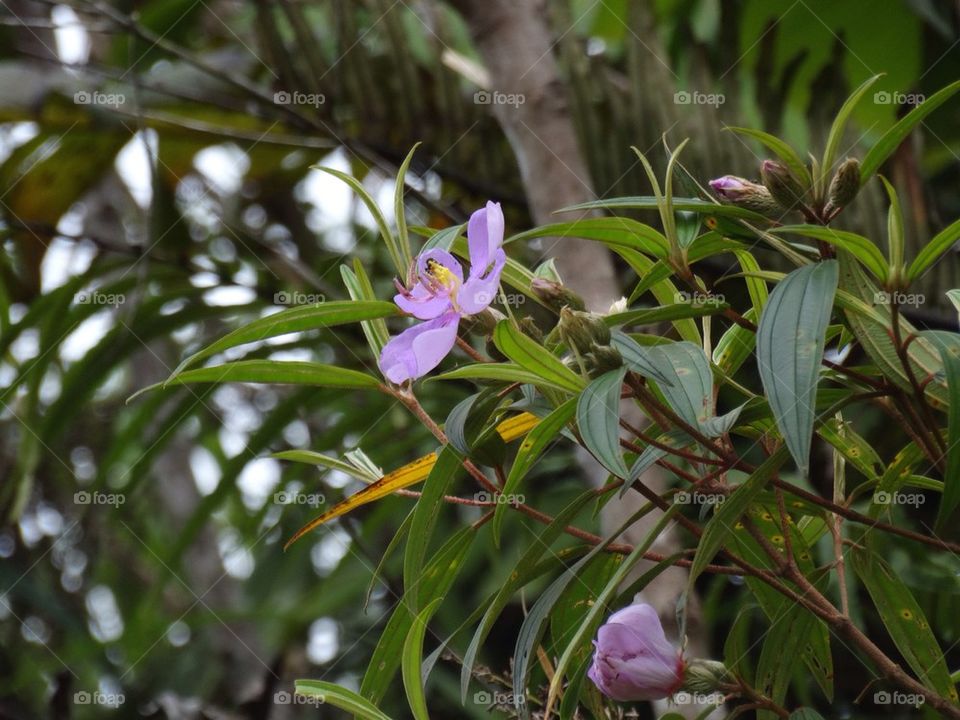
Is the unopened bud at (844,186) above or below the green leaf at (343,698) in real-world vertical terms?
above

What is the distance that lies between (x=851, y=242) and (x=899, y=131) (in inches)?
2.1

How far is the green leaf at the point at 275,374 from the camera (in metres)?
0.54

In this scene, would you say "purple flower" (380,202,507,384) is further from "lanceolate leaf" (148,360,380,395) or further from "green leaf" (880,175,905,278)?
"green leaf" (880,175,905,278)

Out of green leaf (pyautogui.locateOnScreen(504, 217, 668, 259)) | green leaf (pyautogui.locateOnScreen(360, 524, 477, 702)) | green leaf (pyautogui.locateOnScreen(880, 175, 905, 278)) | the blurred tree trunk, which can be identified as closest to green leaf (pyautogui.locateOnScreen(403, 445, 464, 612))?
green leaf (pyautogui.locateOnScreen(360, 524, 477, 702))

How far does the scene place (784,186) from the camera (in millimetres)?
510

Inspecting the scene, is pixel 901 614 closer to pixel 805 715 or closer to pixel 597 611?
pixel 805 715

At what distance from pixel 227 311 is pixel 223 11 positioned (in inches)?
49.0

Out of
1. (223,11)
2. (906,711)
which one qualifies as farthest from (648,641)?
(223,11)

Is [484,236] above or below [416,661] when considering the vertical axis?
above

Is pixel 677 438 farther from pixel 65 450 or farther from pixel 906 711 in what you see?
pixel 65 450

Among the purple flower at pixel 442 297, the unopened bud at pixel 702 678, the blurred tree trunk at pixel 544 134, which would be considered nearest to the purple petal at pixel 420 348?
the purple flower at pixel 442 297

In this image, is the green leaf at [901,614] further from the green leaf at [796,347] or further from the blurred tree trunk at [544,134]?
the blurred tree trunk at [544,134]

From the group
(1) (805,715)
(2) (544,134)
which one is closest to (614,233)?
(1) (805,715)

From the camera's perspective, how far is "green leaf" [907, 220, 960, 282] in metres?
0.50
